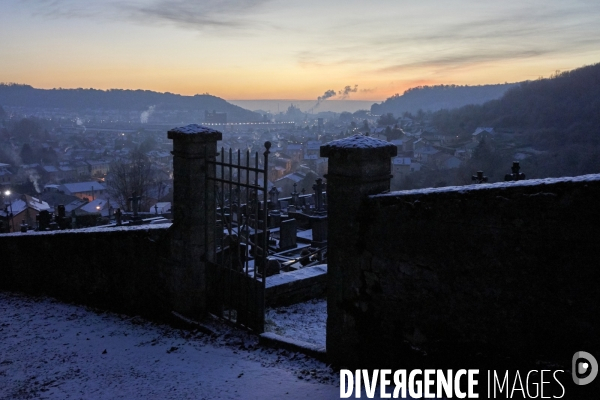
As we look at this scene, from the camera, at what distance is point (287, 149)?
84250mm

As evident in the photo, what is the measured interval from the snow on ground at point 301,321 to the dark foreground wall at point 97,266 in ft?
4.77

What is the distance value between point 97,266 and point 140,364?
7.86 ft

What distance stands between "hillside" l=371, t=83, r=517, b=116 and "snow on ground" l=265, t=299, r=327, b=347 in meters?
129

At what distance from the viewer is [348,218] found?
4.60 meters

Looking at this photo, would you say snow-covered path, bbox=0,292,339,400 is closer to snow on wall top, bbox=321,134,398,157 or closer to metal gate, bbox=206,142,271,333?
metal gate, bbox=206,142,271,333

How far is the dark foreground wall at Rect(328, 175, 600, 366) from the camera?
3.35m

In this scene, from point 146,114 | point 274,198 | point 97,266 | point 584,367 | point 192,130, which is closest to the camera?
point 584,367

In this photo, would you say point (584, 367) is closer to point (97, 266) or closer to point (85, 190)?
point (97, 266)

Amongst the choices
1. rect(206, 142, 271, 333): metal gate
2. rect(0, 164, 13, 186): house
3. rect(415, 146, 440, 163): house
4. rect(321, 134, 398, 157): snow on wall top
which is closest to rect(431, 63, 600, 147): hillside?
rect(415, 146, 440, 163): house

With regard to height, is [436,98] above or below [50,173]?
above

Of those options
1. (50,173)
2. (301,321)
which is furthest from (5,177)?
(301,321)

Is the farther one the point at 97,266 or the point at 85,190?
the point at 85,190

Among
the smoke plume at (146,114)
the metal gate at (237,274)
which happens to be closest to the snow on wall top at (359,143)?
the metal gate at (237,274)

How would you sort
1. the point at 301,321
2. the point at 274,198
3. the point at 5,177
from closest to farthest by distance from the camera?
the point at 301,321
the point at 274,198
the point at 5,177
